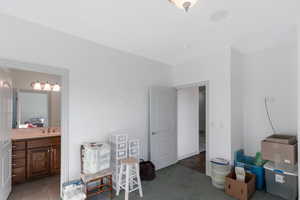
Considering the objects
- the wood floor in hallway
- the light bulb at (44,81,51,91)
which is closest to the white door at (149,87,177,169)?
the wood floor in hallway

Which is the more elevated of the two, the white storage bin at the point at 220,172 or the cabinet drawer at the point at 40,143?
the cabinet drawer at the point at 40,143

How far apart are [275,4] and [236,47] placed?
0.99 m

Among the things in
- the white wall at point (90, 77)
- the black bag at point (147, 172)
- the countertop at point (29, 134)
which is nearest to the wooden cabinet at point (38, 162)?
the countertop at point (29, 134)

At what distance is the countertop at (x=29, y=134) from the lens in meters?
2.81

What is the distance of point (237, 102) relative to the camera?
307 cm

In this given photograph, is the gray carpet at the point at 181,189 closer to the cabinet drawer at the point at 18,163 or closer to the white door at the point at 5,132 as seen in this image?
the white door at the point at 5,132

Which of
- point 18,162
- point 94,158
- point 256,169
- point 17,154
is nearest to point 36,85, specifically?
point 17,154

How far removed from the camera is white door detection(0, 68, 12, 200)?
6.82ft

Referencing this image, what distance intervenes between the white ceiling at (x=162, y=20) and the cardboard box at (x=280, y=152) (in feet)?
5.97

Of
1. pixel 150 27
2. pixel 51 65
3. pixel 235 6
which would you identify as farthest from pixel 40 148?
pixel 235 6

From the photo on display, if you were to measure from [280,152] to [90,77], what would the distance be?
3172 millimetres

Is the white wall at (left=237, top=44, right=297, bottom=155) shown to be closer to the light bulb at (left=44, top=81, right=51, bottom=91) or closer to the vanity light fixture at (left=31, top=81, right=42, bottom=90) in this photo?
the light bulb at (left=44, top=81, right=51, bottom=91)

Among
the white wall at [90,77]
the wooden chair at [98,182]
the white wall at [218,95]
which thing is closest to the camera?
the white wall at [90,77]

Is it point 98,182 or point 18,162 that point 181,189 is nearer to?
point 98,182
